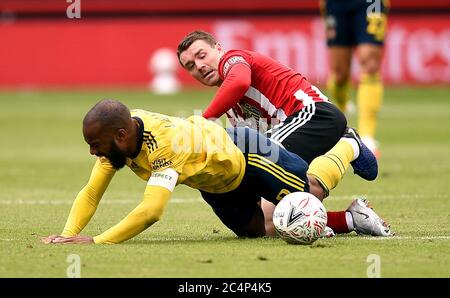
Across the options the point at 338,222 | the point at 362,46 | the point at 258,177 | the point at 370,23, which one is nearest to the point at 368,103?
the point at 362,46

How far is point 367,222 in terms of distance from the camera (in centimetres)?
760

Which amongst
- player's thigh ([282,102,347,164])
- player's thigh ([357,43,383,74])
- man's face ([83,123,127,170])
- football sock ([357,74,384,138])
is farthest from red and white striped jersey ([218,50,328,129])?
player's thigh ([357,43,383,74])

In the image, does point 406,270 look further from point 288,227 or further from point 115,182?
point 115,182

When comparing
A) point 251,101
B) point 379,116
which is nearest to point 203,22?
point 379,116

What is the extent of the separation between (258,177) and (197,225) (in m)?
1.22

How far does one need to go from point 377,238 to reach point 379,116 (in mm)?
12387

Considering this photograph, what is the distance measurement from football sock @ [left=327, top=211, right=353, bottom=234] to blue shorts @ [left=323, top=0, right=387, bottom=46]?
5737 millimetres

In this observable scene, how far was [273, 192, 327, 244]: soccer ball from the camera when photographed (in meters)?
7.05

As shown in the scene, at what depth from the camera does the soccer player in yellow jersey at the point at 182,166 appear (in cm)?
680

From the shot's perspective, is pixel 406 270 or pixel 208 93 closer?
pixel 406 270

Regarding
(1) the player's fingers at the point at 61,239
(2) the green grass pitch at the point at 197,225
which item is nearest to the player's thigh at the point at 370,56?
(2) the green grass pitch at the point at 197,225

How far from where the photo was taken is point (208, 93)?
2416 cm

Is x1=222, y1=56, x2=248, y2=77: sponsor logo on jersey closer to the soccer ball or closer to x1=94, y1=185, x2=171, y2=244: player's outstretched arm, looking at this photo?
the soccer ball

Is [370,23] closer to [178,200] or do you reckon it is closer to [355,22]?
[355,22]
